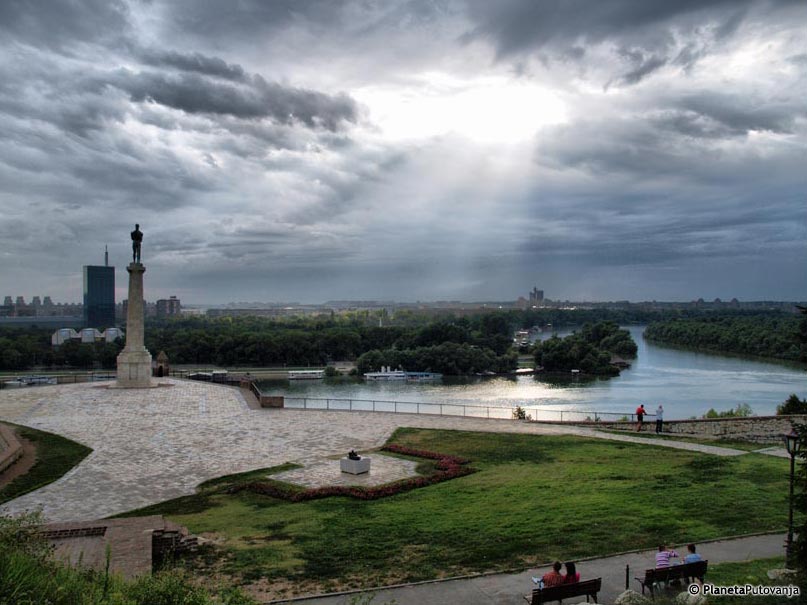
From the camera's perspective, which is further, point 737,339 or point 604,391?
point 737,339

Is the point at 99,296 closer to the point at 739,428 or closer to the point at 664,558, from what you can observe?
the point at 739,428

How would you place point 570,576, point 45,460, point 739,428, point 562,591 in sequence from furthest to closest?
point 739,428 < point 45,460 < point 570,576 < point 562,591

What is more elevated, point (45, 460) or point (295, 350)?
point (45, 460)

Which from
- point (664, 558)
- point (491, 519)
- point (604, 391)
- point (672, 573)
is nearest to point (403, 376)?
point (604, 391)

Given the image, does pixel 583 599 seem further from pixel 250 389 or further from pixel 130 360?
pixel 130 360

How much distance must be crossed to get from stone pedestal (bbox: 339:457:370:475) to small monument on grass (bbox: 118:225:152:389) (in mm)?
18346

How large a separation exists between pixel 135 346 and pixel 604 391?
110 ft

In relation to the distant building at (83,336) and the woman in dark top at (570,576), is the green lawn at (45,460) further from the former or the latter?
the distant building at (83,336)

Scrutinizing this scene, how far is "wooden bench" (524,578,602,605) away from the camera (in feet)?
22.1

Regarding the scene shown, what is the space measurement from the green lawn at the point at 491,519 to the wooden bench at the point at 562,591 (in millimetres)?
1219

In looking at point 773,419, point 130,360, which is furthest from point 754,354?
point 130,360

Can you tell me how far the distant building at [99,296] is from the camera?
150 metres

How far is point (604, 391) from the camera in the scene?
48.1 metres

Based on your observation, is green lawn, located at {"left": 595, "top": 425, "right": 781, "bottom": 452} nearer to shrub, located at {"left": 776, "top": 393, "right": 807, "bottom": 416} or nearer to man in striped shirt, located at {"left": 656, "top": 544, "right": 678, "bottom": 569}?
shrub, located at {"left": 776, "top": 393, "right": 807, "bottom": 416}
